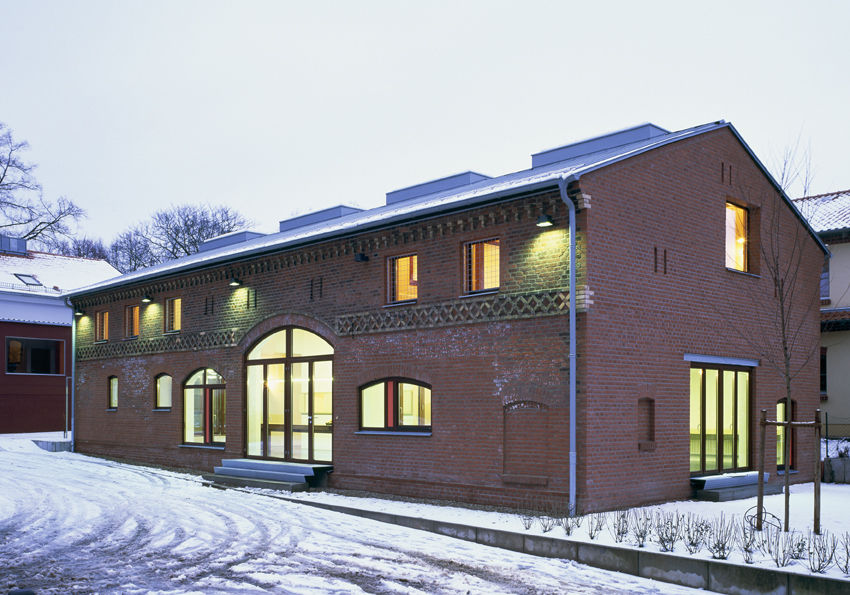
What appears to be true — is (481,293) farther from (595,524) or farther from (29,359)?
(29,359)

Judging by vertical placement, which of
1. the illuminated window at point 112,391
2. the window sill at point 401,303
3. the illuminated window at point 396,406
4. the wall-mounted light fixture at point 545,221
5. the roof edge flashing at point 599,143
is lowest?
the illuminated window at point 112,391

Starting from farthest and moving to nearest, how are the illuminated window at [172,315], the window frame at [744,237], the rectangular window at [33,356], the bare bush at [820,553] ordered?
the rectangular window at [33,356] < the illuminated window at [172,315] < the window frame at [744,237] < the bare bush at [820,553]

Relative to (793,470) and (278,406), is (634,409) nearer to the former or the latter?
(793,470)

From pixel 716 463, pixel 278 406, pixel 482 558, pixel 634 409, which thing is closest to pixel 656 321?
pixel 634 409

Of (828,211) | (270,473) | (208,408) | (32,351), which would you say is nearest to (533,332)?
(270,473)

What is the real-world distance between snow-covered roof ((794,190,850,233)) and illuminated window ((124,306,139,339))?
2122 cm

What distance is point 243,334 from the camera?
21047 millimetres

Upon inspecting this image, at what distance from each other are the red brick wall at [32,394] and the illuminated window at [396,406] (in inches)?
909

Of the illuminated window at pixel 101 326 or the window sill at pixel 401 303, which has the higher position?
the window sill at pixel 401 303

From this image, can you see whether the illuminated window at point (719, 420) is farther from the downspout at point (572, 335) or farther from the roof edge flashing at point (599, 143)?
the roof edge flashing at point (599, 143)

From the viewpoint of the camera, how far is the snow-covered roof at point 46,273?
36562 mm

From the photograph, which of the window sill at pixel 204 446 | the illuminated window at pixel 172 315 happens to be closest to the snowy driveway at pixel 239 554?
the window sill at pixel 204 446

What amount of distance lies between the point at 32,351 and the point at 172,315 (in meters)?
15.0

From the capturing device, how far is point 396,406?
1692 cm
